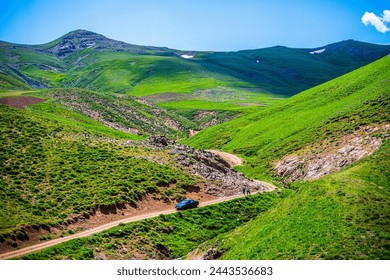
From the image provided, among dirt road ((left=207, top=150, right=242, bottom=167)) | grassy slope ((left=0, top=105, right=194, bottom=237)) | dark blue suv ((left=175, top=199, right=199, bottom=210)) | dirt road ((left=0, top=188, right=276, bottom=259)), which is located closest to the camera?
dirt road ((left=0, top=188, right=276, bottom=259))

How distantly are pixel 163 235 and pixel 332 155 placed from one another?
39191 millimetres

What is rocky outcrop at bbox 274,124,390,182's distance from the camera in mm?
68938

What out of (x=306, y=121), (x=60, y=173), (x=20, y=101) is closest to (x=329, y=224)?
A: (x=60, y=173)

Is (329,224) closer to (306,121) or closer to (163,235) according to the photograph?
(163,235)

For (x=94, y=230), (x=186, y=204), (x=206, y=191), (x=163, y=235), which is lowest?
(x=163, y=235)

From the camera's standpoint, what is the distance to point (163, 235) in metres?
49.8

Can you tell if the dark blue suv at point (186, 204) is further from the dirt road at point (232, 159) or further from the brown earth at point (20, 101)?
the brown earth at point (20, 101)

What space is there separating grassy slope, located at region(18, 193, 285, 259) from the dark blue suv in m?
1.22

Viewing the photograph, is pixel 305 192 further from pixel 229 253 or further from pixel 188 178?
pixel 188 178

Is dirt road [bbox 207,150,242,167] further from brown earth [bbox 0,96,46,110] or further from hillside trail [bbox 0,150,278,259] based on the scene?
brown earth [bbox 0,96,46,110]

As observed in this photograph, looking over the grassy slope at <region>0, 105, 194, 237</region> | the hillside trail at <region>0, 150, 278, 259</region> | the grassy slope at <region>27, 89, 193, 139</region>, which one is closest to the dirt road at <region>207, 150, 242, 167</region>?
the hillside trail at <region>0, 150, 278, 259</region>

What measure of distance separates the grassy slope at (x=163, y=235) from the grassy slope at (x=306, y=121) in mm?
28712

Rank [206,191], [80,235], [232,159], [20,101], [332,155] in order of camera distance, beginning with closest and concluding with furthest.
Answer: [80,235]
[206,191]
[332,155]
[232,159]
[20,101]

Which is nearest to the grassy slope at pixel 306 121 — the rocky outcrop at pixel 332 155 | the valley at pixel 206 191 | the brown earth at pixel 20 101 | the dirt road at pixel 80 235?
the valley at pixel 206 191
